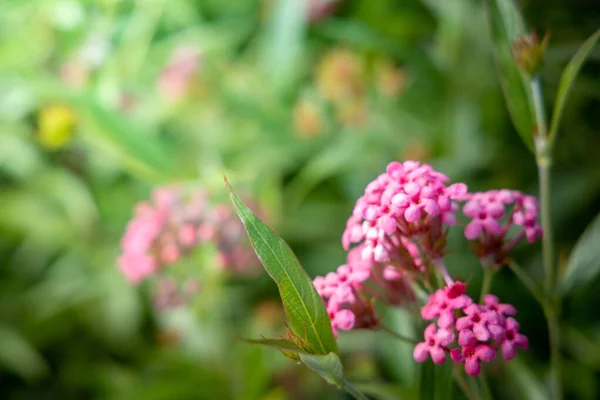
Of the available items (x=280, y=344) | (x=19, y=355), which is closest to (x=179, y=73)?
(x=19, y=355)

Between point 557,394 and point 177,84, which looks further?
point 177,84

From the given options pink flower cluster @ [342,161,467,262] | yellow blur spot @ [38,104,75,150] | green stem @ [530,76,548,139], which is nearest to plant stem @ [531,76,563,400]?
green stem @ [530,76,548,139]

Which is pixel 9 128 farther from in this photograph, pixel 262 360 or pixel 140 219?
pixel 262 360

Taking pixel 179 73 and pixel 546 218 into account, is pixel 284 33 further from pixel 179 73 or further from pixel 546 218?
pixel 546 218

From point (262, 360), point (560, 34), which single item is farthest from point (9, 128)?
point (560, 34)

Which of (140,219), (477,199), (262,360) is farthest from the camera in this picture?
(140,219)

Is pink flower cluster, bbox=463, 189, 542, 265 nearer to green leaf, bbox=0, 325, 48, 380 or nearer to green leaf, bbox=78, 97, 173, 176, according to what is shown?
green leaf, bbox=78, 97, 173, 176

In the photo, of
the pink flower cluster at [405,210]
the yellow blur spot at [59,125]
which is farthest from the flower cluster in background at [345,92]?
the pink flower cluster at [405,210]
